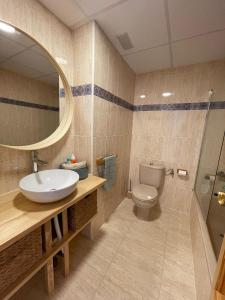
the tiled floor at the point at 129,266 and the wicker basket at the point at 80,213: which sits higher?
the wicker basket at the point at 80,213

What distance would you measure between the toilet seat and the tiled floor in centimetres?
35

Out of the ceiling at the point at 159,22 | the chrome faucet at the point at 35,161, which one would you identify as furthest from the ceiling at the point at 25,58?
the chrome faucet at the point at 35,161

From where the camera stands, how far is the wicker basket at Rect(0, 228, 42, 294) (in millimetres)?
738

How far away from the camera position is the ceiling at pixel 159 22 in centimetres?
105

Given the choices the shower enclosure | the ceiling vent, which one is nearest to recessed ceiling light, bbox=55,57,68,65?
the ceiling vent

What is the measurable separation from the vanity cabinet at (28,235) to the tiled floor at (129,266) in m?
0.16

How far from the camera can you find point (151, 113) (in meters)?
2.17

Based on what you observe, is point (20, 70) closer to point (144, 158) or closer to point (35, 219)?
point (35, 219)

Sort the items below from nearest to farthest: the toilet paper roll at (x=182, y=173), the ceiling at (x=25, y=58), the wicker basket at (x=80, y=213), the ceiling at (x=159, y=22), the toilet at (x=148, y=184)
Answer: the ceiling at (x=25, y=58), the ceiling at (x=159, y=22), the wicker basket at (x=80, y=213), the toilet at (x=148, y=184), the toilet paper roll at (x=182, y=173)

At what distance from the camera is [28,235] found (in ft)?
2.75

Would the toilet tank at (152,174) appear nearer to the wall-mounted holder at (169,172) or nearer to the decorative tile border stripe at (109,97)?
the wall-mounted holder at (169,172)

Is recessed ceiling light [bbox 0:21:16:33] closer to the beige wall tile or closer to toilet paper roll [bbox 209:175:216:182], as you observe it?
the beige wall tile

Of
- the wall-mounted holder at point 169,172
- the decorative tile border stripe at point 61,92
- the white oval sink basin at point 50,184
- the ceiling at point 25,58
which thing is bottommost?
the wall-mounted holder at point 169,172

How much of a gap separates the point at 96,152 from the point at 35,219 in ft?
2.77
